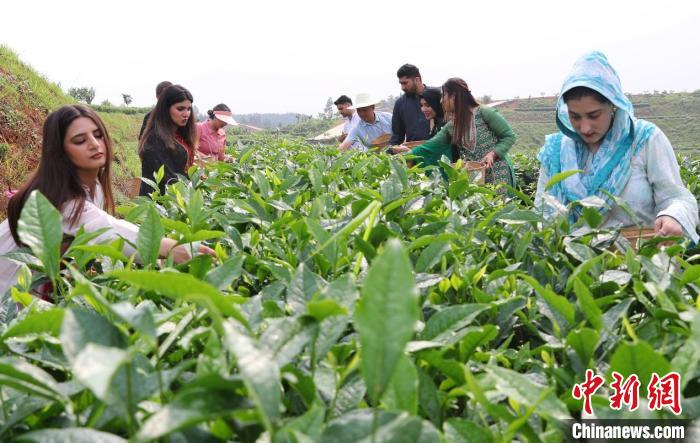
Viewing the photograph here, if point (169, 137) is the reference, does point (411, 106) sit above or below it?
above

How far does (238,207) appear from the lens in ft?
5.91

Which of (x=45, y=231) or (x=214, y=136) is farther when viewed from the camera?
(x=214, y=136)

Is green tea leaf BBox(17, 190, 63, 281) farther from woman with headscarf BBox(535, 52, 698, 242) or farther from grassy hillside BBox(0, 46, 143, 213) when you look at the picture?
grassy hillside BBox(0, 46, 143, 213)

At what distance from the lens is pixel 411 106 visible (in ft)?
19.8

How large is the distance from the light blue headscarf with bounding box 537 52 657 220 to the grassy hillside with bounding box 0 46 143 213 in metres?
7.50

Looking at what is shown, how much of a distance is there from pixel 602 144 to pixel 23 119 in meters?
9.82

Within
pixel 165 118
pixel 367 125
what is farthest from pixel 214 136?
pixel 165 118

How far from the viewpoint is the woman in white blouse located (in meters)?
2.17

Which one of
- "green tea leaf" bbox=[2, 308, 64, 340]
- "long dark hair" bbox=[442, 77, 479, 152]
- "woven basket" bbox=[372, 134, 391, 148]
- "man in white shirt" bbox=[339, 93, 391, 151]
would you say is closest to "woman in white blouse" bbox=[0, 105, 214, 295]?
"green tea leaf" bbox=[2, 308, 64, 340]

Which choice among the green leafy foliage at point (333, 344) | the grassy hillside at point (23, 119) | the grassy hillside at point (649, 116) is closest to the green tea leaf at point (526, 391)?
the green leafy foliage at point (333, 344)

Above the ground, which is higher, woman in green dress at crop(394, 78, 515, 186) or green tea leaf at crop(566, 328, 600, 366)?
woman in green dress at crop(394, 78, 515, 186)

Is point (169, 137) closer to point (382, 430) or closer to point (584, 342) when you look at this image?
point (584, 342)

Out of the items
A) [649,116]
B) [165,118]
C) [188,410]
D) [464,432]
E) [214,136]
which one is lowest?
[649,116]

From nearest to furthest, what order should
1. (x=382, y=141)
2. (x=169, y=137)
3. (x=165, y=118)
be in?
(x=169, y=137), (x=165, y=118), (x=382, y=141)
